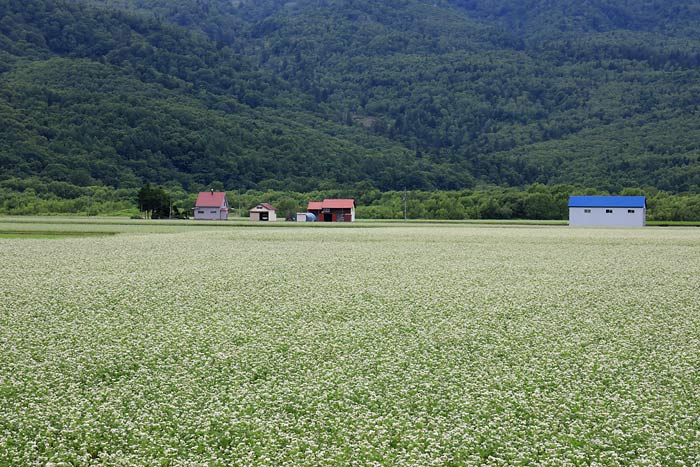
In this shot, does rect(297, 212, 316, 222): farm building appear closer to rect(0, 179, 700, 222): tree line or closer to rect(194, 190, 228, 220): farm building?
rect(0, 179, 700, 222): tree line

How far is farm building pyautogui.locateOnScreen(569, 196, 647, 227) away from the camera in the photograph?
78000 mm

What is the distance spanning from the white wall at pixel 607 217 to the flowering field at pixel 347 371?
2407 inches

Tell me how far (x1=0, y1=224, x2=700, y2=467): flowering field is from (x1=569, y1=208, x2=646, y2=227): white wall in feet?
201

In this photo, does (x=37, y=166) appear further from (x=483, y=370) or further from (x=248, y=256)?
(x=483, y=370)

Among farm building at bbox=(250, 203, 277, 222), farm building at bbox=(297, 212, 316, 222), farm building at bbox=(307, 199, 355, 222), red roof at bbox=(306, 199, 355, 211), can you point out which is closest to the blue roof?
→ farm building at bbox=(307, 199, 355, 222)

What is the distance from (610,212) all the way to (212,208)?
5635 centimetres

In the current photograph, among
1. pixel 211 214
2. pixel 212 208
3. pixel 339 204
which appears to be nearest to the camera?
pixel 339 204

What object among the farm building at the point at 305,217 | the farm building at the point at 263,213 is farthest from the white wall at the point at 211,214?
the farm building at the point at 305,217

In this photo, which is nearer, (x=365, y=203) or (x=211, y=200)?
(x=211, y=200)

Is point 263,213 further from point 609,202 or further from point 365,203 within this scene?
point 609,202

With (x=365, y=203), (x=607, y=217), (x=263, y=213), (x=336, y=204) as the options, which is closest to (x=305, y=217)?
(x=336, y=204)

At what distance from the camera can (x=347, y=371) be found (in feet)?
30.8

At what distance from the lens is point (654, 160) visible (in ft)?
508

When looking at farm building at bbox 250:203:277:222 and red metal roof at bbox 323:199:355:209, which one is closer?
red metal roof at bbox 323:199:355:209
